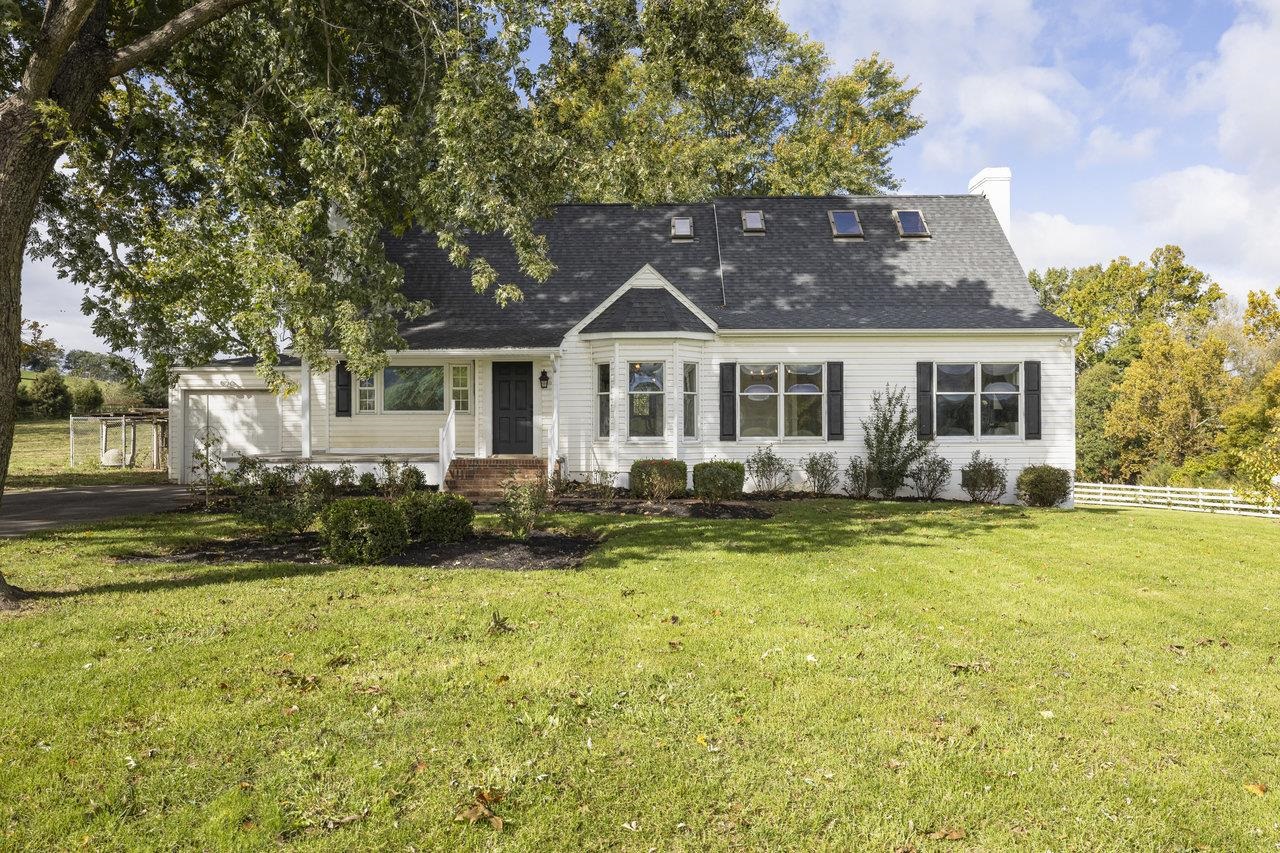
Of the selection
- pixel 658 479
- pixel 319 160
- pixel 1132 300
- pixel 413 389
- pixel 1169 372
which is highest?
pixel 1132 300

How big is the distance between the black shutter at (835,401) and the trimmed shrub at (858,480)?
652 mm

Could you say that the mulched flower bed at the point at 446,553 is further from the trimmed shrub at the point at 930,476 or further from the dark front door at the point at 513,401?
the trimmed shrub at the point at 930,476

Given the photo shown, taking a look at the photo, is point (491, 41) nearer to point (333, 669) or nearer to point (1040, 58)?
point (333, 669)

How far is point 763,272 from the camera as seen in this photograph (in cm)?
1769

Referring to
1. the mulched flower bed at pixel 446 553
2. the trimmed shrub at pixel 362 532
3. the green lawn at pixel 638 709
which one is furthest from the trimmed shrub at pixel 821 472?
the trimmed shrub at pixel 362 532

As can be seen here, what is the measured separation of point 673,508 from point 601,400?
4237 mm

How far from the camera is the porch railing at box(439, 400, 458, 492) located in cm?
1518

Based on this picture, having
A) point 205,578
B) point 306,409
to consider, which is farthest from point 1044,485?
point 306,409

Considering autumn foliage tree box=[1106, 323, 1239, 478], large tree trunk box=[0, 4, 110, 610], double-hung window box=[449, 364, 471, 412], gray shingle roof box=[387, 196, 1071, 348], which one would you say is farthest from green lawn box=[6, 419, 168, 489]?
autumn foliage tree box=[1106, 323, 1239, 478]

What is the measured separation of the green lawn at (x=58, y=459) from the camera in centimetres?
1885

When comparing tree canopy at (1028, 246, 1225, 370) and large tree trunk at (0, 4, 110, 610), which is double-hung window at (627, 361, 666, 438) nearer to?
large tree trunk at (0, 4, 110, 610)

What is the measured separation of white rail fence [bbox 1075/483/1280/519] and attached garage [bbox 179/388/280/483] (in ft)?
74.9

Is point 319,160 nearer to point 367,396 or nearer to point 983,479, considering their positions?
point 367,396

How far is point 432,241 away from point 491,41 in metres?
9.68
